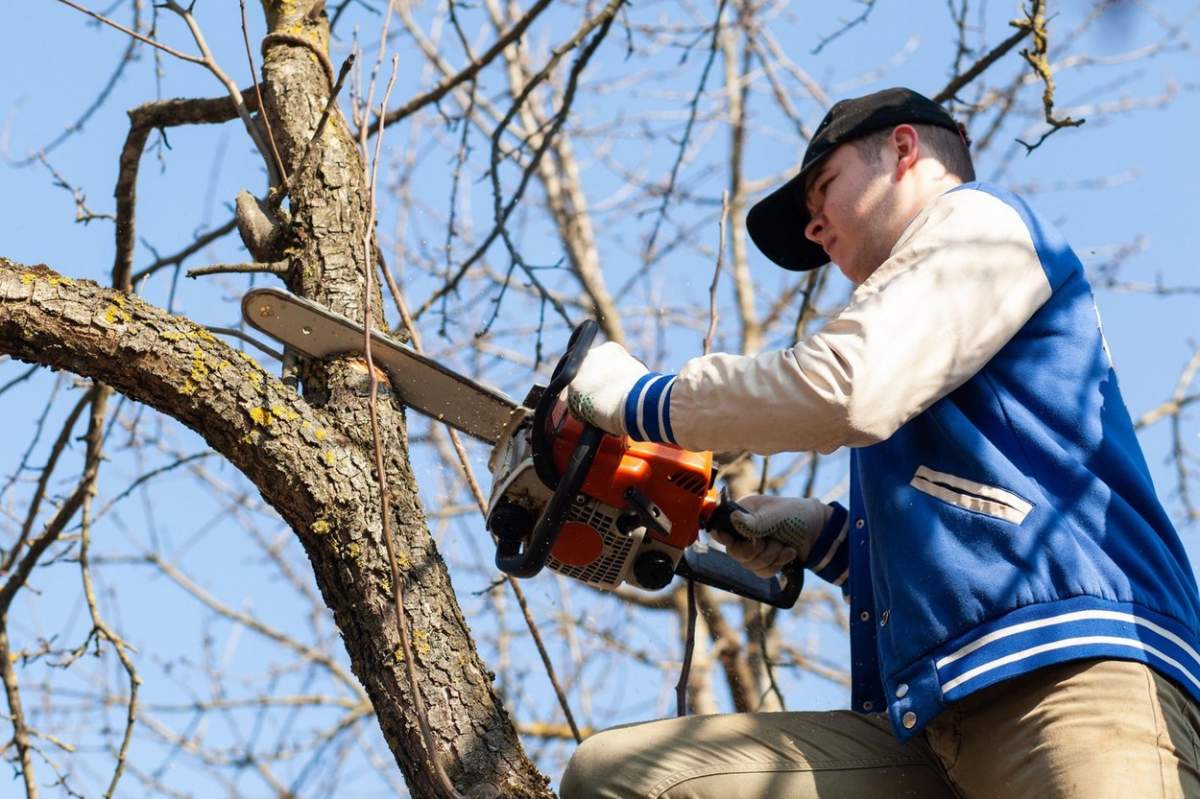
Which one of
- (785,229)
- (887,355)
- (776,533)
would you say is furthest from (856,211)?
(776,533)

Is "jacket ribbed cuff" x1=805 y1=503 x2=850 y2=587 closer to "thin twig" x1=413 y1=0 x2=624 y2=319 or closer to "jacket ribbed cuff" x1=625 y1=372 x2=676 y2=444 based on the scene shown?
"jacket ribbed cuff" x1=625 y1=372 x2=676 y2=444

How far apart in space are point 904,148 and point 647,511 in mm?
850

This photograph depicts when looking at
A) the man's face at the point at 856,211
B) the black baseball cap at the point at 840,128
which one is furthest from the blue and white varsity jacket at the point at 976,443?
the black baseball cap at the point at 840,128

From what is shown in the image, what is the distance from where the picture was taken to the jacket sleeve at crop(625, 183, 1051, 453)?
212cm

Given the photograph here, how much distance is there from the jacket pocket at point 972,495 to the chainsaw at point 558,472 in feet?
1.70

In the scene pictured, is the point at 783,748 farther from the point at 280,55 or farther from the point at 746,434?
the point at 280,55

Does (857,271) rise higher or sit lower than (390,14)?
lower

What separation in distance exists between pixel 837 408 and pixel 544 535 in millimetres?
663

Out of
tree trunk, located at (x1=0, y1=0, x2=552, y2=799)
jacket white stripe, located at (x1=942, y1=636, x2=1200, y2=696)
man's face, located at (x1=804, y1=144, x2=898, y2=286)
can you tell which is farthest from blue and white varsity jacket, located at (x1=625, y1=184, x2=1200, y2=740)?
tree trunk, located at (x1=0, y1=0, x2=552, y2=799)

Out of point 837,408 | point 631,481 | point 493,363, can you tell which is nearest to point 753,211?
point 631,481

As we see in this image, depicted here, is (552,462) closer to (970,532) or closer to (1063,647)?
(970,532)

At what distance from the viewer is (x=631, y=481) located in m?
2.55

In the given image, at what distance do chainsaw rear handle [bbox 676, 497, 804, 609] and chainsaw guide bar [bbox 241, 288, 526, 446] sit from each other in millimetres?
501

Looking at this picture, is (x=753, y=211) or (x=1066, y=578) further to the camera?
(x=753, y=211)
